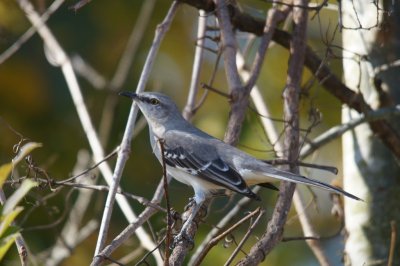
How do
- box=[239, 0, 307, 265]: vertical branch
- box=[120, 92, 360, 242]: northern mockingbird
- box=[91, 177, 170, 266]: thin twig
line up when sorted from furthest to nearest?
box=[120, 92, 360, 242]: northern mockingbird
box=[239, 0, 307, 265]: vertical branch
box=[91, 177, 170, 266]: thin twig

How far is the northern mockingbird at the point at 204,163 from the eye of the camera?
3.76 metres

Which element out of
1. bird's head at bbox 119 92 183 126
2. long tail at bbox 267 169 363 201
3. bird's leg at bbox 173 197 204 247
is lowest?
bird's leg at bbox 173 197 204 247

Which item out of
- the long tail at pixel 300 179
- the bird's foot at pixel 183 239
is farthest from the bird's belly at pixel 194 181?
the bird's foot at pixel 183 239

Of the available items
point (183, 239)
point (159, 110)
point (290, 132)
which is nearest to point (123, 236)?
point (183, 239)

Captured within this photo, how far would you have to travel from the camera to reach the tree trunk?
394 cm

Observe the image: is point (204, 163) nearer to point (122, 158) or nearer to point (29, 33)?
point (122, 158)

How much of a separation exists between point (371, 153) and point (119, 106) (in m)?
2.87

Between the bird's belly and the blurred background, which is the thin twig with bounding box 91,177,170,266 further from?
the blurred background

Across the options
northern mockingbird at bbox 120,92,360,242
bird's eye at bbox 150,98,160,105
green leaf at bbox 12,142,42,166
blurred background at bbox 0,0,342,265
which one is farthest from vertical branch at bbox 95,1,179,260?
blurred background at bbox 0,0,342,265

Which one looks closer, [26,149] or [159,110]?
[26,149]

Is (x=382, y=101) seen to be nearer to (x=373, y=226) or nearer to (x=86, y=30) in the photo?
(x=373, y=226)

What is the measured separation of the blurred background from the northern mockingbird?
968 mm

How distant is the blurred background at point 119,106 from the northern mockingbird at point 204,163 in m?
0.97

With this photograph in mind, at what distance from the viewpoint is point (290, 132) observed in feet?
12.3
